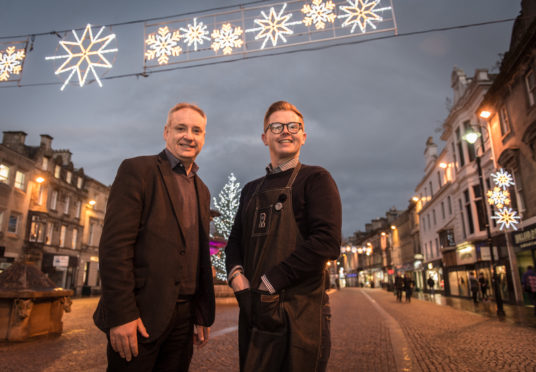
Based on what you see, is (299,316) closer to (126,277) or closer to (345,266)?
(126,277)

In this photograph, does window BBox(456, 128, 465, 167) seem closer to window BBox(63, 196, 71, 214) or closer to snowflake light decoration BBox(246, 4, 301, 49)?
snowflake light decoration BBox(246, 4, 301, 49)

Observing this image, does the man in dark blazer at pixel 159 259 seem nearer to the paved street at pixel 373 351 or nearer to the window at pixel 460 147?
the paved street at pixel 373 351

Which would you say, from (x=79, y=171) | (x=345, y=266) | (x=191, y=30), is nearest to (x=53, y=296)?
(x=191, y=30)

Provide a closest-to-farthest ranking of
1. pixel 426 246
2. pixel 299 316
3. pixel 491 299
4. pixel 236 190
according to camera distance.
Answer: pixel 299 316, pixel 491 299, pixel 236 190, pixel 426 246

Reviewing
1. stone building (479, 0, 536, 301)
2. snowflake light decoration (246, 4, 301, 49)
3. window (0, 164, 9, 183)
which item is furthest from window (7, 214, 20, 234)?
stone building (479, 0, 536, 301)

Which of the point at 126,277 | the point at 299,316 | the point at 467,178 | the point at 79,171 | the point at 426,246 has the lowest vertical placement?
the point at 299,316

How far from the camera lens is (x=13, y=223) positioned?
27859 millimetres

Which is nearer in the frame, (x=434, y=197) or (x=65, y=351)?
(x=65, y=351)

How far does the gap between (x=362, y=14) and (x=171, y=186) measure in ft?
21.7

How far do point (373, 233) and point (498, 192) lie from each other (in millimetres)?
69372

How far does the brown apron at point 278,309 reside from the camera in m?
1.91

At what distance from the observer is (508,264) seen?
19.8 m

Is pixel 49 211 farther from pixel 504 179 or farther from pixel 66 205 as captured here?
pixel 504 179

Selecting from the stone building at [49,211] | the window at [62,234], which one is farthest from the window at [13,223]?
the window at [62,234]
